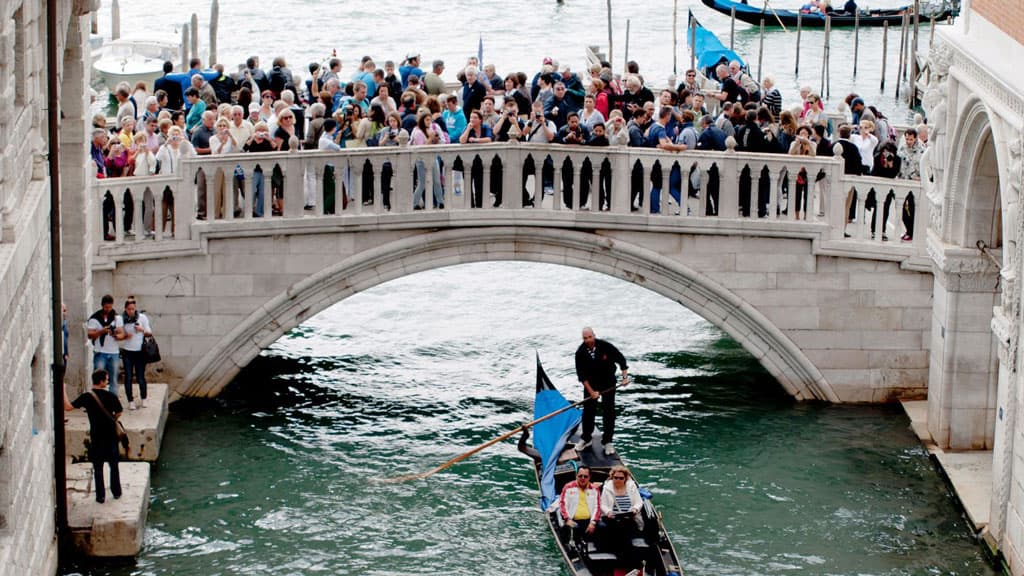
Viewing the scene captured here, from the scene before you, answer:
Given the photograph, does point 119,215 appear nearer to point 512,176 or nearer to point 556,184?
point 512,176

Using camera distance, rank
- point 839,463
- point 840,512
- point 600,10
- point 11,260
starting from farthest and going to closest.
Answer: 1. point 600,10
2. point 839,463
3. point 840,512
4. point 11,260

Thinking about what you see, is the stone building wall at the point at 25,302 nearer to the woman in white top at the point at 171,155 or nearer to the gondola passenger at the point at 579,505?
the woman in white top at the point at 171,155

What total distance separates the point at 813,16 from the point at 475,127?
85.1ft

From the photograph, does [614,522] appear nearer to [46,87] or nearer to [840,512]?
[840,512]

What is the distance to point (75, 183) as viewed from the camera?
1767 cm

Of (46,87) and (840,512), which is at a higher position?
(46,87)

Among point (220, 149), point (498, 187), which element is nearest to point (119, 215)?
point (220, 149)

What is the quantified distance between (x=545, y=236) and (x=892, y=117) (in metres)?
18.2

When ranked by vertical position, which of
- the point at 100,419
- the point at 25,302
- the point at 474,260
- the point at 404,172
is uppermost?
the point at 404,172

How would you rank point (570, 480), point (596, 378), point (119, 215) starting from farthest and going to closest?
point (119, 215)
point (596, 378)
point (570, 480)

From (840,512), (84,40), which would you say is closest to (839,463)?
(840,512)

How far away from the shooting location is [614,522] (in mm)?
15523

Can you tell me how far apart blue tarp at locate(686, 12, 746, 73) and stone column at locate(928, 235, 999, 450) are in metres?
7.99

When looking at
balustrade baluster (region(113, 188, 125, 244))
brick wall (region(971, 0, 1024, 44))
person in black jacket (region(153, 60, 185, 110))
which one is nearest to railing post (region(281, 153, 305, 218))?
balustrade baluster (region(113, 188, 125, 244))
